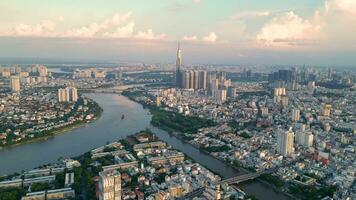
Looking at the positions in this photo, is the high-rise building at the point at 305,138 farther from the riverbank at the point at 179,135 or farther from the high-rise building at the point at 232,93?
the high-rise building at the point at 232,93

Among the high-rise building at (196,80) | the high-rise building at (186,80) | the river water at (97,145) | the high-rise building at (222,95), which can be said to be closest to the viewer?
the river water at (97,145)

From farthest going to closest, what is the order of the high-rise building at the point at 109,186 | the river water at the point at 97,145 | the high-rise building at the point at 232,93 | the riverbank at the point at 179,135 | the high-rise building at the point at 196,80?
the high-rise building at the point at 196,80 < the high-rise building at the point at 232,93 < the river water at the point at 97,145 < the riverbank at the point at 179,135 < the high-rise building at the point at 109,186

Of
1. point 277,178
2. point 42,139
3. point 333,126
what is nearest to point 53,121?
point 42,139

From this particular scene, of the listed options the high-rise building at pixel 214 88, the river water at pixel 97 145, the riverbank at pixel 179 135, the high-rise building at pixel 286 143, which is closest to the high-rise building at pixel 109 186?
the river water at pixel 97 145

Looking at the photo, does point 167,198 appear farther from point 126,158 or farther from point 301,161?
point 301,161

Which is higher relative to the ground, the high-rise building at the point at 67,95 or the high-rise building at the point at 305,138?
the high-rise building at the point at 67,95

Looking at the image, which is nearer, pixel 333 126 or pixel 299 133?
pixel 299 133

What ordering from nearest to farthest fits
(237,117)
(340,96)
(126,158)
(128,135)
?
(126,158) → (128,135) → (237,117) → (340,96)

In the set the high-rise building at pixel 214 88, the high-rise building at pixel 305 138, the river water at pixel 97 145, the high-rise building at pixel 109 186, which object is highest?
the high-rise building at pixel 214 88

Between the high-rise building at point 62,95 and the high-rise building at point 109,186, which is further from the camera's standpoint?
the high-rise building at point 62,95
